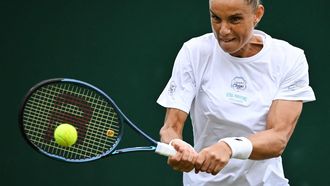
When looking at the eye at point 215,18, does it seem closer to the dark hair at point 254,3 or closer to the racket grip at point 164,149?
the dark hair at point 254,3

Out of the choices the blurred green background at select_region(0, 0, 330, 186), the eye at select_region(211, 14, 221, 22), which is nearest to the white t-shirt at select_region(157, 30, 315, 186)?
the eye at select_region(211, 14, 221, 22)

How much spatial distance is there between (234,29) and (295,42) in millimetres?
1875

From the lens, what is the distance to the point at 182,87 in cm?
425

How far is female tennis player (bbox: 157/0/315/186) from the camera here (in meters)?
4.13

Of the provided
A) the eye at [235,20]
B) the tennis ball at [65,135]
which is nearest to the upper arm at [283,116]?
the eye at [235,20]

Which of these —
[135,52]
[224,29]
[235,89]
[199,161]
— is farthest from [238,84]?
[135,52]

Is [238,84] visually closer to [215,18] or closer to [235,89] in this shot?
[235,89]

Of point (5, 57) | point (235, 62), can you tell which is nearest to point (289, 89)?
point (235, 62)

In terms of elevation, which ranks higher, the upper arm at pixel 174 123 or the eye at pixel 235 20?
the eye at pixel 235 20

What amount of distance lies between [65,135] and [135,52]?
191 cm

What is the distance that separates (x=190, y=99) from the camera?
4238mm

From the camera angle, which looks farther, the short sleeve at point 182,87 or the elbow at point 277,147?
the short sleeve at point 182,87

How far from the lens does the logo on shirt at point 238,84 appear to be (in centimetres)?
425

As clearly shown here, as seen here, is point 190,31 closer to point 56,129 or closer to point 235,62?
point 235,62
